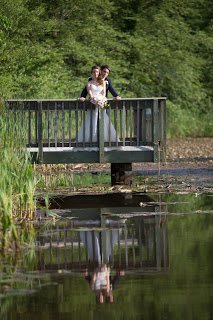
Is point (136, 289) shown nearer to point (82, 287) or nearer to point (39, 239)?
point (82, 287)

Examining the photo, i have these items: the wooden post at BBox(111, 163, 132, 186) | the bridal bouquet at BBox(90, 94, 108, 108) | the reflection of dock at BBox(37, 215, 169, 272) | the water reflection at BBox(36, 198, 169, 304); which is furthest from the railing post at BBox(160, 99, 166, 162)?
the reflection of dock at BBox(37, 215, 169, 272)

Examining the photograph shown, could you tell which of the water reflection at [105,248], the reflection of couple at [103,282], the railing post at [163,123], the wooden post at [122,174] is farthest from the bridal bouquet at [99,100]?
the reflection of couple at [103,282]

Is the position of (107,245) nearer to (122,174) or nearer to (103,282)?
(103,282)

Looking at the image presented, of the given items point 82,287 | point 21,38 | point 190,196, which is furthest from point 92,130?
point 21,38

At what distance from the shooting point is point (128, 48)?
128 feet

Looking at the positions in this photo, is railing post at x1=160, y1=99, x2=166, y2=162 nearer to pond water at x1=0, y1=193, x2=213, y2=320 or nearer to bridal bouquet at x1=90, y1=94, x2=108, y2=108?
bridal bouquet at x1=90, y1=94, x2=108, y2=108

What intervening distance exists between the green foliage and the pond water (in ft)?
67.6

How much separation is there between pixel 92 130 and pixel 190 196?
226 cm

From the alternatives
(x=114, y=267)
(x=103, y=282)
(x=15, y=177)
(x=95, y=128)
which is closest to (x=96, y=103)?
(x=95, y=128)

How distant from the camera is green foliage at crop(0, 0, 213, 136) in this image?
105 feet

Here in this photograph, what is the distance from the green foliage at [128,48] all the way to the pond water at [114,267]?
20.6 meters

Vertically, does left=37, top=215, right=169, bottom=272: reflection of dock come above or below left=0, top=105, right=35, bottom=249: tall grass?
below

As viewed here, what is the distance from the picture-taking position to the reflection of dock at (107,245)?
6.84 m

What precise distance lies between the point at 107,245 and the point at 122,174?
6.69 metres
